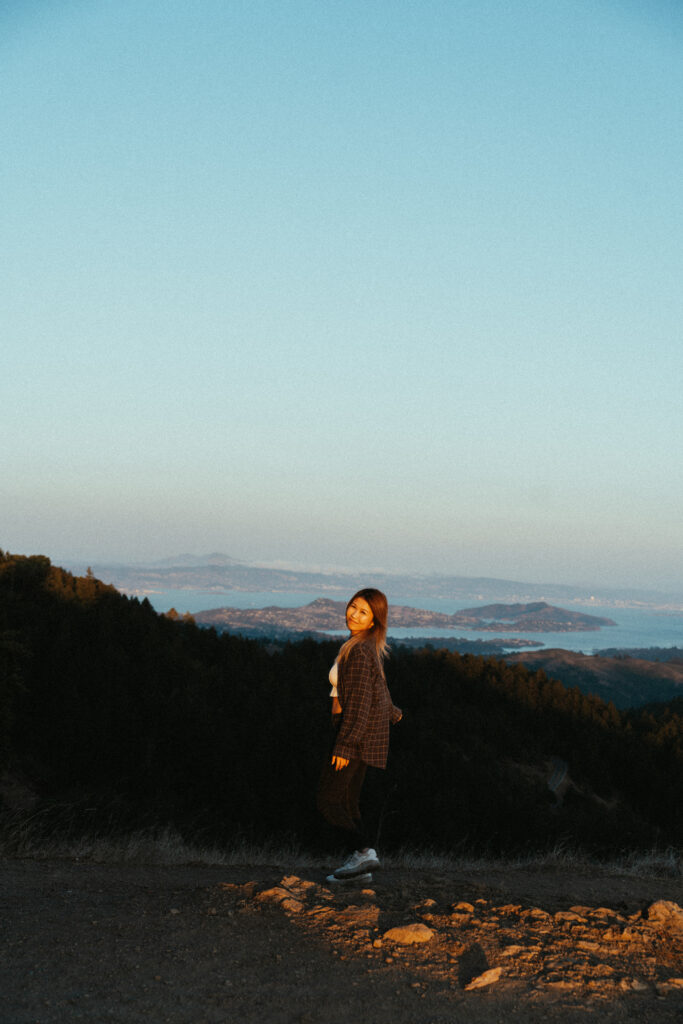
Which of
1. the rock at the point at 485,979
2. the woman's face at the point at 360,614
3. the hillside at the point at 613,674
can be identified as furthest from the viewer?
the hillside at the point at 613,674

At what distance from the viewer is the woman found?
6.14 m

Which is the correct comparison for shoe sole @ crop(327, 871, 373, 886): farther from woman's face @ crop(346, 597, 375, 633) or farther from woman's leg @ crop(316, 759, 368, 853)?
woman's face @ crop(346, 597, 375, 633)

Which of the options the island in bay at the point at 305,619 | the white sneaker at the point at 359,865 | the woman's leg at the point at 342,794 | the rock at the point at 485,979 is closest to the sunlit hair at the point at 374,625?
the woman's leg at the point at 342,794

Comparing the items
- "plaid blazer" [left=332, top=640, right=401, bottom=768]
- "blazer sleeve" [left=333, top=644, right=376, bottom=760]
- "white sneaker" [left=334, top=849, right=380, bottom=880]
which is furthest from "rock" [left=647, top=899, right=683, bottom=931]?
"blazer sleeve" [left=333, top=644, right=376, bottom=760]

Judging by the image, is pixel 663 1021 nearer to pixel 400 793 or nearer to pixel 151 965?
pixel 151 965

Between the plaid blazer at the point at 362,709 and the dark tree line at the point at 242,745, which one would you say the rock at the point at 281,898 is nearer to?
the plaid blazer at the point at 362,709

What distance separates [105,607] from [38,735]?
19.6 feet

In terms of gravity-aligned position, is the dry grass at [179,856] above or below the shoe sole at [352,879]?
below

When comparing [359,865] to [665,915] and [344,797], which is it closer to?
[344,797]

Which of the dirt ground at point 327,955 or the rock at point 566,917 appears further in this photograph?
the rock at point 566,917

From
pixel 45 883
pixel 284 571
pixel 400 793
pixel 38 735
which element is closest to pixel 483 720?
pixel 400 793

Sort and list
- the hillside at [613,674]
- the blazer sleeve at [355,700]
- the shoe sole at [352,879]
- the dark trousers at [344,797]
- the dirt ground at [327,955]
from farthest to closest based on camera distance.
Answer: the hillside at [613,674] < the shoe sole at [352,879] < the dark trousers at [344,797] < the blazer sleeve at [355,700] < the dirt ground at [327,955]

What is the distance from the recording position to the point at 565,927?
216 inches

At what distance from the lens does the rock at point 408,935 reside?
4977 millimetres
